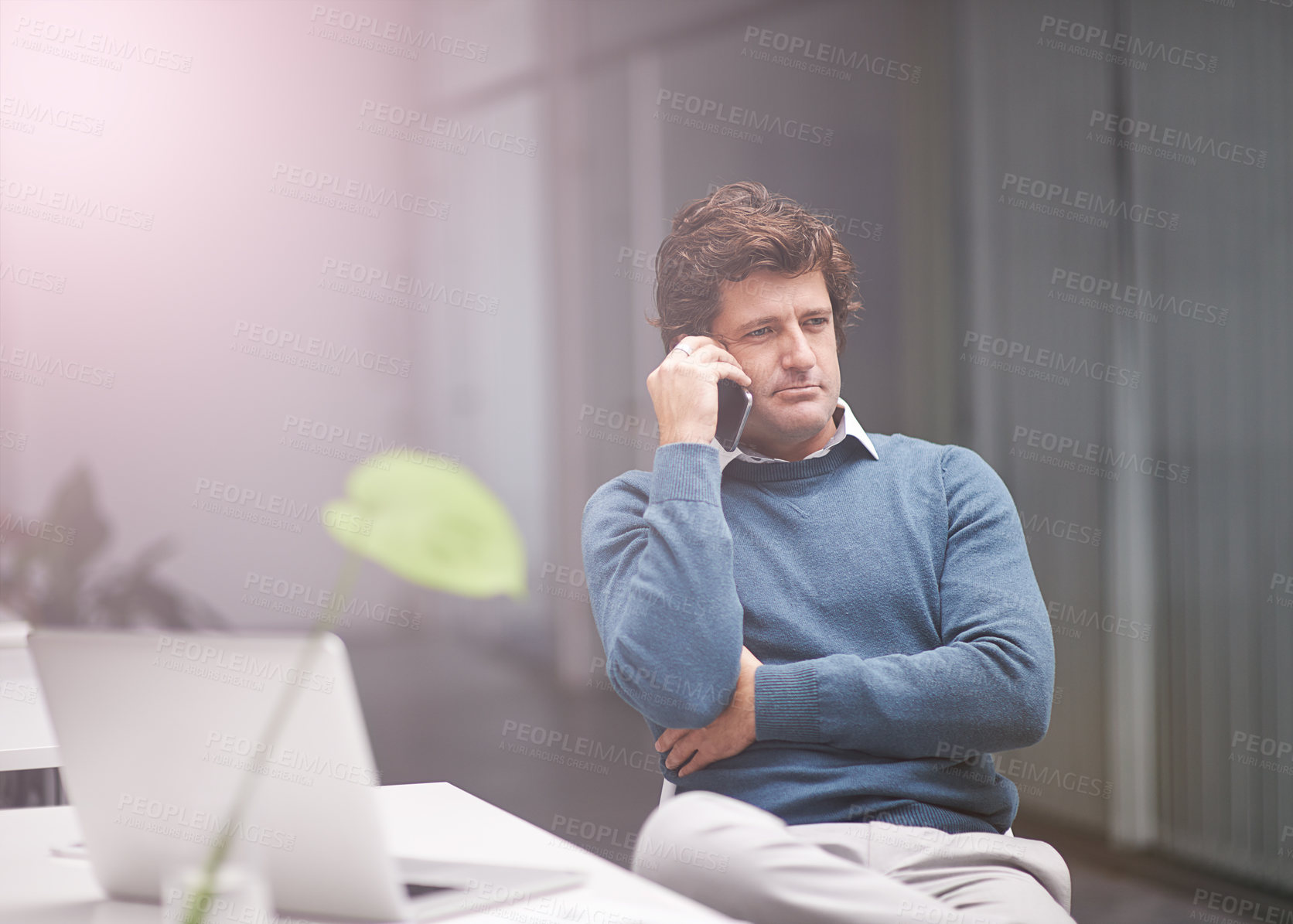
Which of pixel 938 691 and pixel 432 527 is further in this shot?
pixel 938 691

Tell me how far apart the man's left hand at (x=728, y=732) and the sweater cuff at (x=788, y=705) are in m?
0.02

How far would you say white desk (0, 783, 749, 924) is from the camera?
0.88 metres

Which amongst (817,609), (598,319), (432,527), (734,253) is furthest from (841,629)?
(598,319)

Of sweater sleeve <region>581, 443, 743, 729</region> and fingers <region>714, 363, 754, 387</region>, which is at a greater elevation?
fingers <region>714, 363, 754, 387</region>

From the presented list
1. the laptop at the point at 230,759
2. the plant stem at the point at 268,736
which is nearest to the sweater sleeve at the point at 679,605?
the laptop at the point at 230,759

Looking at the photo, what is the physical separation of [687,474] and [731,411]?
230mm

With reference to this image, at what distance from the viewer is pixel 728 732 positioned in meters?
1.53

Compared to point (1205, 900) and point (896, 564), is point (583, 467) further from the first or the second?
point (896, 564)

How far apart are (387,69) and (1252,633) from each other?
4159mm

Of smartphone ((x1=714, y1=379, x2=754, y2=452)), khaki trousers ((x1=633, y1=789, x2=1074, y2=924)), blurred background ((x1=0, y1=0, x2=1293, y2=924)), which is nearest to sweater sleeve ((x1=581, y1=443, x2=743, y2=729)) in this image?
smartphone ((x1=714, y1=379, x2=754, y2=452))

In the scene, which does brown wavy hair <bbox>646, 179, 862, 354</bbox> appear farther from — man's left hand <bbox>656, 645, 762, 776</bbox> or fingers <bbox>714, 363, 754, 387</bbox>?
man's left hand <bbox>656, 645, 762, 776</bbox>

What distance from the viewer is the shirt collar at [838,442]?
1788 millimetres

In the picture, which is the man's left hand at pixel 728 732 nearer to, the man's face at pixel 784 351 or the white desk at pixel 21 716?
the man's face at pixel 784 351

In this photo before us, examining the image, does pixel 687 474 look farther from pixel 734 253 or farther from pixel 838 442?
pixel 734 253
